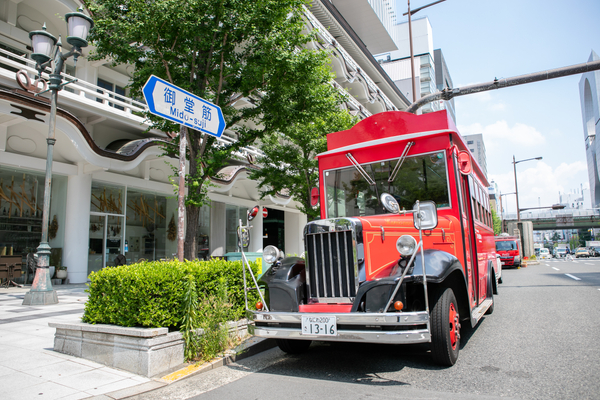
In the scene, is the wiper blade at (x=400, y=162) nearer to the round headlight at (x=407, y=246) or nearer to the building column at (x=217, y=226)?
the round headlight at (x=407, y=246)

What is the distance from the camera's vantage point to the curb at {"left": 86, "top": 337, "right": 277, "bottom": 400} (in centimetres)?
407

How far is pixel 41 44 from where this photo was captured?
931 cm

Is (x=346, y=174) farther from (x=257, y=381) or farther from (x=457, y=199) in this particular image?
(x=257, y=381)

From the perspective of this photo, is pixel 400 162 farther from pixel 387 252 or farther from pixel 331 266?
pixel 331 266

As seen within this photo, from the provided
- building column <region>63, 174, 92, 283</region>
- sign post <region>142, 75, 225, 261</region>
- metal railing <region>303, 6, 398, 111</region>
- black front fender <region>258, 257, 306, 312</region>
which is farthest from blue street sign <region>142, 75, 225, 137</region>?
metal railing <region>303, 6, 398, 111</region>

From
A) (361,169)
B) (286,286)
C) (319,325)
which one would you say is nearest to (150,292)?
(286,286)

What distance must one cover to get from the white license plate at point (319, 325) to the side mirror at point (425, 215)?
133cm

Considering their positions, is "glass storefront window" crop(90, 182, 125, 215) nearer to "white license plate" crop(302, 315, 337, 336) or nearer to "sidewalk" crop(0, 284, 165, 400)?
"sidewalk" crop(0, 284, 165, 400)

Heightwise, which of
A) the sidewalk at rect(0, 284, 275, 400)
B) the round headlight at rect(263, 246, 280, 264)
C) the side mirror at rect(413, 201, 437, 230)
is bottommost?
the sidewalk at rect(0, 284, 275, 400)

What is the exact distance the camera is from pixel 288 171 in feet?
48.9

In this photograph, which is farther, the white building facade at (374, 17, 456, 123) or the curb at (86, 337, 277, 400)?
the white building facade at (374, 17, 456, 123)

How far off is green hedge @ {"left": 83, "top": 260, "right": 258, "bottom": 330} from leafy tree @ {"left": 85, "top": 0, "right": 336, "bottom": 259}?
12.0 feet

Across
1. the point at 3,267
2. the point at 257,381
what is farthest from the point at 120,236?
the point at 257,381

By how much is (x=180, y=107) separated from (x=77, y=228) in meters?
10.8
